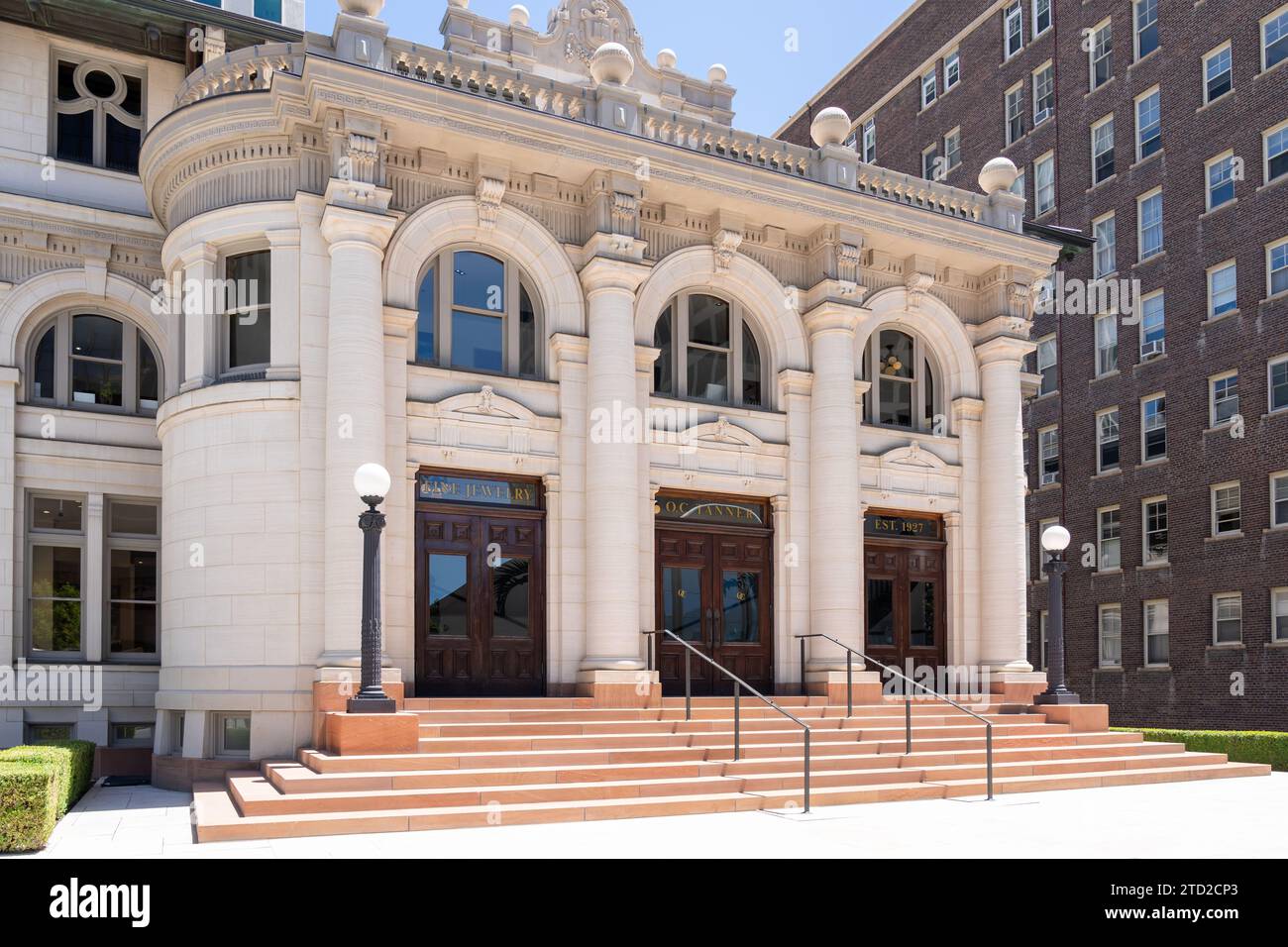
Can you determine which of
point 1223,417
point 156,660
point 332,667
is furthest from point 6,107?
point 1223,417

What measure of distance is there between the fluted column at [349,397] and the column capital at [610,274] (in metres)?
3.28

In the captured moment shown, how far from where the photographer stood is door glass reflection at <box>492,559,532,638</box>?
18.6m

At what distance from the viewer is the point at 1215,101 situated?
3300 centimetres

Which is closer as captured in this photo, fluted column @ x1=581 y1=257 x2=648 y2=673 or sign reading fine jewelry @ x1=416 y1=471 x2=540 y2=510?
sign reading fine jewelry @ x1=416 y1=471 x2=540 y2=510

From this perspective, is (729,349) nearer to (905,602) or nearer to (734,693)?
(905,602)

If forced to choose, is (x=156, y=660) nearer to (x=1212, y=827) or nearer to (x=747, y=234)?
(x=747, y=234)

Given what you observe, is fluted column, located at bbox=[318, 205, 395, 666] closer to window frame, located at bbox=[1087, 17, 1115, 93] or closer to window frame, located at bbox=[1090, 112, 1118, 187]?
window frame, located at bbox=[1090, 112, 1118, 187]

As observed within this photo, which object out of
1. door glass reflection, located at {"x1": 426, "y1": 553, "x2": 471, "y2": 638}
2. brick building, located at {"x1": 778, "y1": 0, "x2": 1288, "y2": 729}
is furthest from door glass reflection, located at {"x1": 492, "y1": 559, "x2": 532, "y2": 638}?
brick building, located at {"x1": 778, "y1": 0, "x2": 1288, "y2": 729}

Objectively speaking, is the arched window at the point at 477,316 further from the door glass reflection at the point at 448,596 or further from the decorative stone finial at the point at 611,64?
the decorative stone finial at the point at 611,64

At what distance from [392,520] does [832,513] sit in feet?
24.8

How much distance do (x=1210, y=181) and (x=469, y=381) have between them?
79.1 ft

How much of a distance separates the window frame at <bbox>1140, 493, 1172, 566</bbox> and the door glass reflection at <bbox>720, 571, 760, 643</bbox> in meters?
17.7

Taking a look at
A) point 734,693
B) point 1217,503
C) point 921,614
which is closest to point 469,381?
point 734,693

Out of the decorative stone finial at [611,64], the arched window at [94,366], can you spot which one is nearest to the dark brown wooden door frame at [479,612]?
the arched window at [94,366]
